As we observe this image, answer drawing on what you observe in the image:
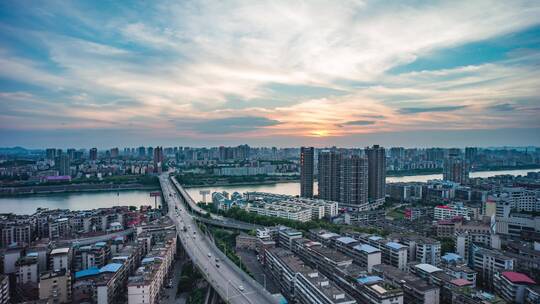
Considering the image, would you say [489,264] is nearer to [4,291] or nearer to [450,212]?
[450,212]

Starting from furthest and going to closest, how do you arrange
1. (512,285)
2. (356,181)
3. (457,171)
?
(457,171) < (356,181) < (512,285)

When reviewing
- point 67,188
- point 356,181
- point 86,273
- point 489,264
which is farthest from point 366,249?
point 67,188

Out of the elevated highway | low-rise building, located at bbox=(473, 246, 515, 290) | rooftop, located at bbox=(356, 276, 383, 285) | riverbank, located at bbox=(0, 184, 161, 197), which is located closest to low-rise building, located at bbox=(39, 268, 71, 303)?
the elevated highway

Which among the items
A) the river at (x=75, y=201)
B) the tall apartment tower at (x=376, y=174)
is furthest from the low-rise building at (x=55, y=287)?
the tall apartment tower at (x=376, y=174)

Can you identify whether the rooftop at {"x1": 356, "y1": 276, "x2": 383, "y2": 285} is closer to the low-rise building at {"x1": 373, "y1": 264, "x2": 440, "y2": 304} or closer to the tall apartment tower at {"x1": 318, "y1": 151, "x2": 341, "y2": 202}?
the low-rise building at {"x1": 373, "y1": 264, "x2": 440, "y2": 304}

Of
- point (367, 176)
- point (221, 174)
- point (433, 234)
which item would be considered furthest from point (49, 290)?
point (221, 174)

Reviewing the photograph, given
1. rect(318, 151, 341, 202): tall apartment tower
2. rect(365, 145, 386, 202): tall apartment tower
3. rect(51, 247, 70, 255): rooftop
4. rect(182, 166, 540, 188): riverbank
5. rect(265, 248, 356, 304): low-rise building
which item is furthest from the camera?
rect(182, 166, 540, 188): riverbank

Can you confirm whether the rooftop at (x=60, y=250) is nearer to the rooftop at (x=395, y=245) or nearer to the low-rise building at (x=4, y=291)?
the low-rise building at (x=4, y=291)
